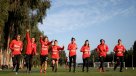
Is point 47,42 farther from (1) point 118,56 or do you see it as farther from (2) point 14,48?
(1) point 118,56

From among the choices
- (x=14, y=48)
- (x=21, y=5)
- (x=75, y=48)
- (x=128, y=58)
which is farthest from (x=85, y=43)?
(x=128, y=58)

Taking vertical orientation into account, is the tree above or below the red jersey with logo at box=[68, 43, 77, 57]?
above

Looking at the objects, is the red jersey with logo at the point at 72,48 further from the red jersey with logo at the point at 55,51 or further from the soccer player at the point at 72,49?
the red jersey with logo at the point at 55,51

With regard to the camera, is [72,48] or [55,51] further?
[55,51]

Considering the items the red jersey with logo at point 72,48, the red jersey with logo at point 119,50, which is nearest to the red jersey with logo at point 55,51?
the red jersey with logo at point 72,48

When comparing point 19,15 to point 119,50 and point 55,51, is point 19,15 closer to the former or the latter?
point 55,51

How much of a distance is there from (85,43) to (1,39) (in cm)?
2683

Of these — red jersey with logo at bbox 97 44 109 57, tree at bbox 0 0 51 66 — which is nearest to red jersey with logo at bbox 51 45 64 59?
red jersey with logo at bbox 97 44 109 57

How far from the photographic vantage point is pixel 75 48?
25.4 metres

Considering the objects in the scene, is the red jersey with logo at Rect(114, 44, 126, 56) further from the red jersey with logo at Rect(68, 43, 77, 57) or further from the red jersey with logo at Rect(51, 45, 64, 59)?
the red jersey with logo at Rect(51, 45, 64, 59)

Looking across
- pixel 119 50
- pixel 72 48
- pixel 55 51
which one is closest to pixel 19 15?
pixel 55 51

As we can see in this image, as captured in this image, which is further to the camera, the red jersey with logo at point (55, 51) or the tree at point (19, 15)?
the tree at point (19, 15)

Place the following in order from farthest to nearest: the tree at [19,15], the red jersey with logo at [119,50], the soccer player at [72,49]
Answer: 1. the tree at [19,15]
2. the red jersey with logo at [119,50]
3. the soccer player at [72,49]

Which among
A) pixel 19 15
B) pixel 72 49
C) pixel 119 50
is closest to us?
pixel 72 49
